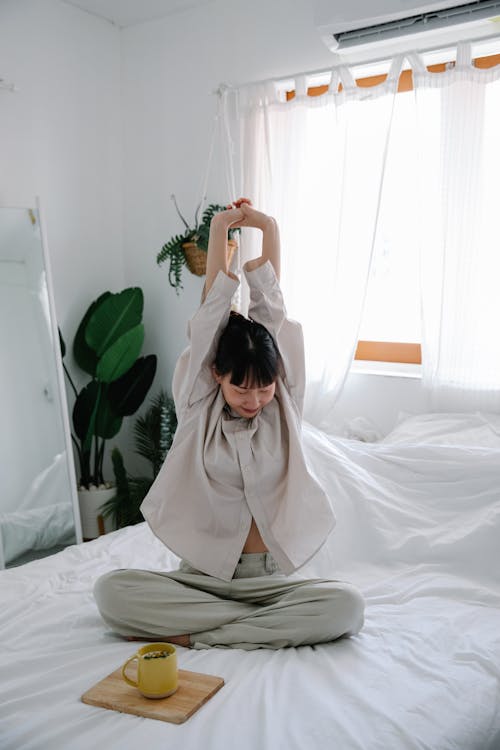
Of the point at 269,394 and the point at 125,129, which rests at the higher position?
the point at 125,129

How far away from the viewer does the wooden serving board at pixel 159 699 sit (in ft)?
4.47

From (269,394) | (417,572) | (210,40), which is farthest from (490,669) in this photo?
(210,40)

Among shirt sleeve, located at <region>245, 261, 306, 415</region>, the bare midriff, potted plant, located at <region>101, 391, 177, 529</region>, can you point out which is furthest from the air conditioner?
the bare midriff

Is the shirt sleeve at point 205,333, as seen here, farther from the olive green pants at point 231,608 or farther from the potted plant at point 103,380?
the potted plant at point 103,380

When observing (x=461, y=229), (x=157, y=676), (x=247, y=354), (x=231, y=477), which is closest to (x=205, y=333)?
(x=247, y=354)

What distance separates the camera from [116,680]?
1.49m

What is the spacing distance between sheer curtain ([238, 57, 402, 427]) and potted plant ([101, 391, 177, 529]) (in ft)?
2.33

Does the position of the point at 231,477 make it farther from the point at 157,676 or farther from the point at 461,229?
the point at 461,229

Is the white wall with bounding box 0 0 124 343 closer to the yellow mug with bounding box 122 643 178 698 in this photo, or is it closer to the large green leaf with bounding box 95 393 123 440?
the large green leaf with bounding box 95 393 123 440

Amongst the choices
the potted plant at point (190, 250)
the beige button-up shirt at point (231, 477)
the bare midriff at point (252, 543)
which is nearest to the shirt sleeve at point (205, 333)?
the beige button-up shirt at point (231, 477)

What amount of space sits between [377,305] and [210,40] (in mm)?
1409

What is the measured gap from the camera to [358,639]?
1.73 m

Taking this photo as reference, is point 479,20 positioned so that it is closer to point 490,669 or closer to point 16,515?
point 490,669

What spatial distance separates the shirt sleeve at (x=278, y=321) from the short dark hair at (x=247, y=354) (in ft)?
0.07
